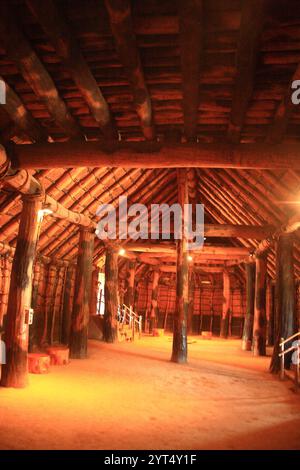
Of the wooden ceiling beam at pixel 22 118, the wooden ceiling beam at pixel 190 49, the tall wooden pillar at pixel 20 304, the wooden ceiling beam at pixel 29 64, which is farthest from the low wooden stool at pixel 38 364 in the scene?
the wooden ceiling beam at pixel 190 49

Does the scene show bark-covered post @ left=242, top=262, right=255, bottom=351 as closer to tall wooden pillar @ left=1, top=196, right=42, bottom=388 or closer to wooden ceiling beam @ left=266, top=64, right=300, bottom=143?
tall wooden pillar @ left=1, top=196, right=42, bottom=388

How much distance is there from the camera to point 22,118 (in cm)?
512

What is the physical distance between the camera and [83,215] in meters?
10.1

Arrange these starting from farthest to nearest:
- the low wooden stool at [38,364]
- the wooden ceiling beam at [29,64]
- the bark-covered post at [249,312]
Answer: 1. the bark-covered post at [249,312]
2. the low wooden stool at [38,364]
3. the wooden ceiling beam at [29,64]

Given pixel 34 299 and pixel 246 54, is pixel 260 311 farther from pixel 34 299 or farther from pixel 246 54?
pixel 246 54

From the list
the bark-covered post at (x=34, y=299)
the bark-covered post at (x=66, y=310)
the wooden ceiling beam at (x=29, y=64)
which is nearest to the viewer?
the wooden ceiling beam at (x=29, y=64)

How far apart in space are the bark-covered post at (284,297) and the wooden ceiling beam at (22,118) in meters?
7.07

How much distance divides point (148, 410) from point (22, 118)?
4617mm

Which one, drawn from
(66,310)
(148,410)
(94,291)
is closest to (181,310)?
(148,410)

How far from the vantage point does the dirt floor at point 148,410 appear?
4.43 meters

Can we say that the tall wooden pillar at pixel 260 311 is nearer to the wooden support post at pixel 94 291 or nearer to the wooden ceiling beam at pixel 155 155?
the wooden support post at pixel 94 291

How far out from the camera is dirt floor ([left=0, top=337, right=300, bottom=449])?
443 centimetres

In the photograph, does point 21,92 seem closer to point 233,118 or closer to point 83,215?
point 233,118

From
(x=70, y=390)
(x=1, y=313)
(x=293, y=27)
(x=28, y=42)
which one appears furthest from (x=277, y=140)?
(x=1, y=313)
